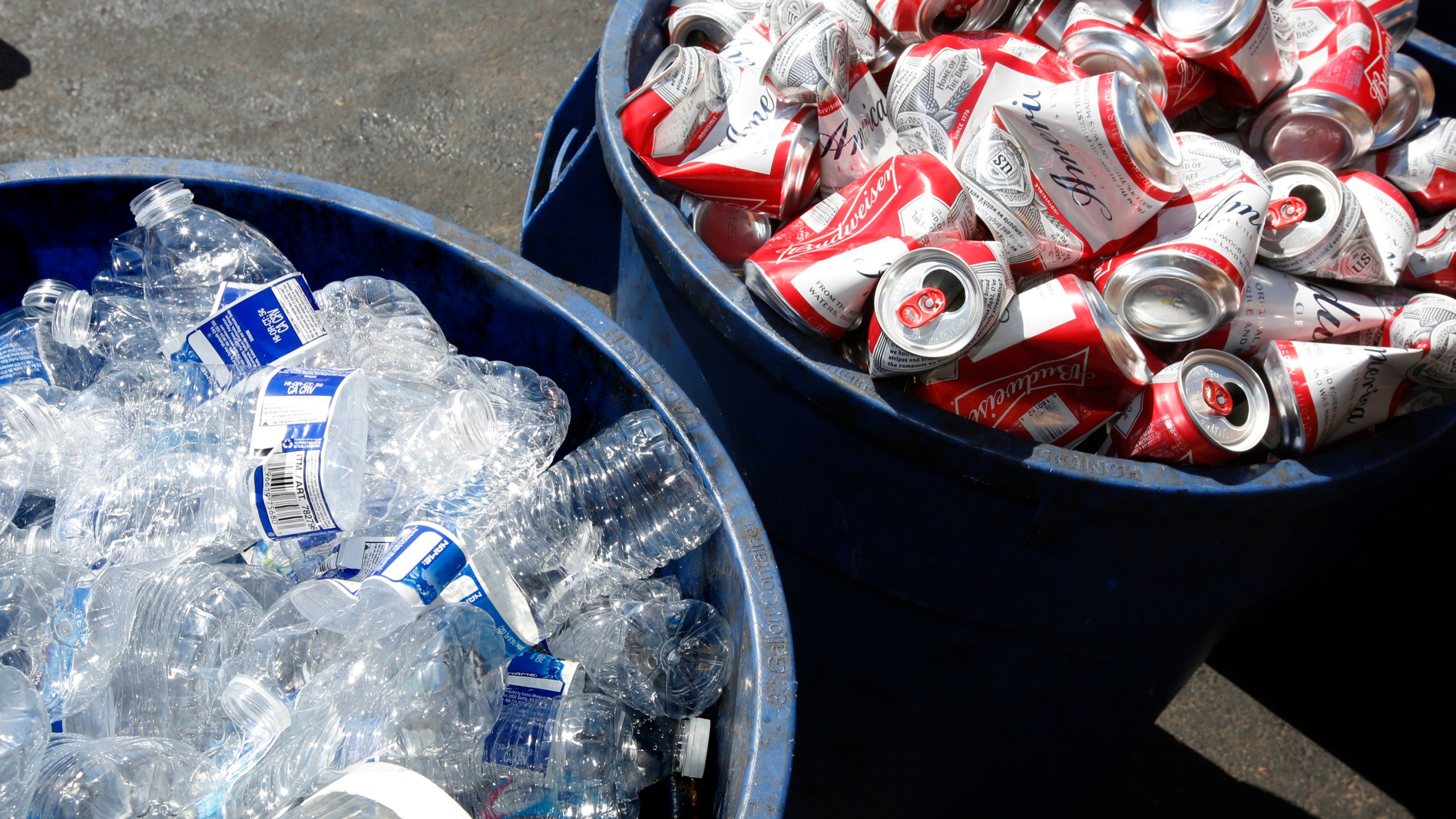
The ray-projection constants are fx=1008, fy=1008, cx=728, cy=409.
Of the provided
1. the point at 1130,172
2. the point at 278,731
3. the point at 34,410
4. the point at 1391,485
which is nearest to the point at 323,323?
the point at 34,410

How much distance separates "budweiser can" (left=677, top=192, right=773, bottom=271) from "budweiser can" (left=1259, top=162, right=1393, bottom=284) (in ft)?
2.70

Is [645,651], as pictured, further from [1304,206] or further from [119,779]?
[1304,206]

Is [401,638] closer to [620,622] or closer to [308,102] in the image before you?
[620,622]

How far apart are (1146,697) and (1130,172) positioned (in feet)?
3.21

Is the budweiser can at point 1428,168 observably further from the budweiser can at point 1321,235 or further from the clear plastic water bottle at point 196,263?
the clear plastic water bottle at point 196,263

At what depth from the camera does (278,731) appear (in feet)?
4.22

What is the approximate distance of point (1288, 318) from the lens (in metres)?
1.62

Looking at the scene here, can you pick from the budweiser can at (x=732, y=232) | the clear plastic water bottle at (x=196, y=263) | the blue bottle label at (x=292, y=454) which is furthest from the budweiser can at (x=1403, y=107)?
the clear plastic water bottle at (x=196, y=263)

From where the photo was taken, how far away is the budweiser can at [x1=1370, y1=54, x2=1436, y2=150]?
1.94 m

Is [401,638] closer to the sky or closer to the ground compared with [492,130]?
closer to the ground

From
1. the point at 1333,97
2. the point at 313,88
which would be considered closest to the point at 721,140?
the point at 1333,97

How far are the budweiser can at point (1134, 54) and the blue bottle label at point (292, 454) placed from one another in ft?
4.37

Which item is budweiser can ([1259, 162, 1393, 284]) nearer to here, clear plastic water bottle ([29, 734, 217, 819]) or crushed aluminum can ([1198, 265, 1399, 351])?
crushed aluminum can ([1198, 265, 1399, 351])

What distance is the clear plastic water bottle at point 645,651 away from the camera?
1464mm
